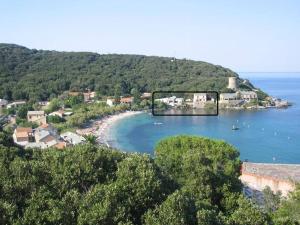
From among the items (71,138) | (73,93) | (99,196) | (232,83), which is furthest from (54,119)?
(99,196)

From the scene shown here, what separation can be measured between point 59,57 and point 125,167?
199ft

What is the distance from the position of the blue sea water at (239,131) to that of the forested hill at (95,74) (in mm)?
7928

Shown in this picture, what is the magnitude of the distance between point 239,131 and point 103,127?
9.90 metres

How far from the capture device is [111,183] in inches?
265

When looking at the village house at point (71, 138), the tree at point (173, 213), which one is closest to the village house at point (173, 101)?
the village house at point (71, 138)

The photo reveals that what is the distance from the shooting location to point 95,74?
56875 mm

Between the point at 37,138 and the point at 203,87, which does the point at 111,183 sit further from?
the point at 203,87

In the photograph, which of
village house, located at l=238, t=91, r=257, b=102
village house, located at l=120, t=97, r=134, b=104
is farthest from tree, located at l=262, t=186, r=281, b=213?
village house, located at l=238, t=91, r=257, b=102

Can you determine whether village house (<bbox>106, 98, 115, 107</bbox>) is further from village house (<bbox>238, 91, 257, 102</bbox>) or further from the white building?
village house (<bbox>238, 91, 257, 102</bbox>)

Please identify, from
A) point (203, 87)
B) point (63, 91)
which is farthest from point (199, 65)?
point (63, 91)

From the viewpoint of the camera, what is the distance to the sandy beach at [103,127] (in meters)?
29.4

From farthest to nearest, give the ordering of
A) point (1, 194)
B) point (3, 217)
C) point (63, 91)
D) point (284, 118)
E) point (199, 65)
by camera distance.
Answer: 1. point (199, 65)
2. point (63, 91)
3. point (284, 118)
4. point (1, 194)
5. point (3, 217)

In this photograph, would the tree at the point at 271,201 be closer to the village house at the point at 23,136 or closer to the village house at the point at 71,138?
Answer: the village house at the point at 71,138

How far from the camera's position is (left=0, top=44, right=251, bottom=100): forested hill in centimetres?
4791
